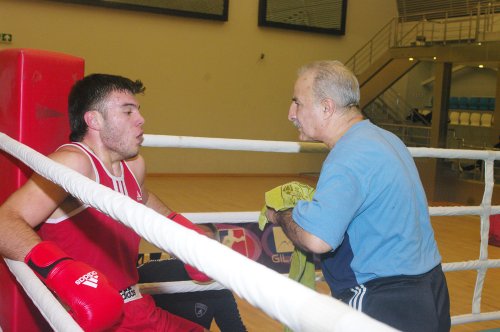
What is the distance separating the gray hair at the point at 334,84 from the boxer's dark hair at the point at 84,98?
24.5 inches

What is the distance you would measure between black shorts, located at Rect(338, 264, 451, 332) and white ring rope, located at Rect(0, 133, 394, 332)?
84 centimetres

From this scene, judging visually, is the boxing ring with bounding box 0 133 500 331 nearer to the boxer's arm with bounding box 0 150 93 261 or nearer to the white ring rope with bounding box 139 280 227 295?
the boxer's arm with bounding box 0 150 93 261

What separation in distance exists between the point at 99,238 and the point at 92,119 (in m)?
0.36

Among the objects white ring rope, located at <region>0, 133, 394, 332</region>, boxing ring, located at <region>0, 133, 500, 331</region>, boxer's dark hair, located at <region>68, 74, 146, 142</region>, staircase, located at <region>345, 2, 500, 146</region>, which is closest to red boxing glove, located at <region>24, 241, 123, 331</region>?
boxing ring, located at <region>0, 133, 500, 331</region>

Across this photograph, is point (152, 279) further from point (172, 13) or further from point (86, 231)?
point (172, 13)

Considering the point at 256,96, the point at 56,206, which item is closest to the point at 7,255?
the point at 56,206

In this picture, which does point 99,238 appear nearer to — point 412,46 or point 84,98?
point 84,98

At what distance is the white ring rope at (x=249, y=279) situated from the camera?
51cm

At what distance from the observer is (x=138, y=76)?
9.38 m

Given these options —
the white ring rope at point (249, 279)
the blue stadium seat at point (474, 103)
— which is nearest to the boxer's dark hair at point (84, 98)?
the white ring rope at point (249, 279)

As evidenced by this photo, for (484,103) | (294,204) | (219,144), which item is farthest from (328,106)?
(484,103)

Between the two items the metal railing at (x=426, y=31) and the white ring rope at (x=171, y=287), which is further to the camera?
the metal railing at (x=426, y=31)

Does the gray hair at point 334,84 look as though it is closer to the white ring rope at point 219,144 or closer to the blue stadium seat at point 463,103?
the white ring rope at point 219,144

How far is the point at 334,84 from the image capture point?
156 cm
